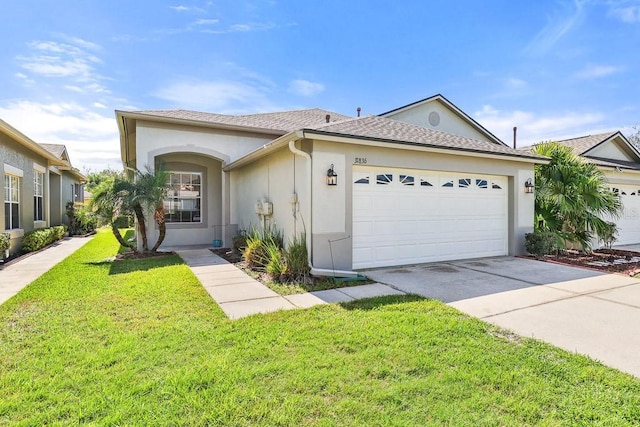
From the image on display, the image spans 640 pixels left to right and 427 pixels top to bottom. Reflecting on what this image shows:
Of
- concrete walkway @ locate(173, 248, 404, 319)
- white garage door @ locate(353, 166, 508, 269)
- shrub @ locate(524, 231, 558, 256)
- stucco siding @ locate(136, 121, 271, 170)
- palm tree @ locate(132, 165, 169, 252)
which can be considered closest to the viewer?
concrete walkway @ locate(173, 248, 404, 319)

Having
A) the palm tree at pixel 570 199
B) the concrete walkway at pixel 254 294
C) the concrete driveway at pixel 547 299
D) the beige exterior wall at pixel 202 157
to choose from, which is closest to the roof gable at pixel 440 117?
the palm tree at pixel 570 199

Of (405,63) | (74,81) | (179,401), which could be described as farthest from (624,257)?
(74,81)

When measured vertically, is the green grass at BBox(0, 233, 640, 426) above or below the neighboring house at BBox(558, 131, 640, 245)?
below

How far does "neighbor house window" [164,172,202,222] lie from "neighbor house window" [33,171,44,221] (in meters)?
5.40

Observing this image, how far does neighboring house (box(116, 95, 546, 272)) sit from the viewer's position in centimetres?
767

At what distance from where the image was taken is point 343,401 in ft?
9.34

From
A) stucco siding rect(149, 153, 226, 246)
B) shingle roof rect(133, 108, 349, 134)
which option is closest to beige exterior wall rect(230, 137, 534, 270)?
shingle roof rect(133, 108, 349, 134)

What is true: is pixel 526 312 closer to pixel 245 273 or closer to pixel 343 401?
pixel 343 401

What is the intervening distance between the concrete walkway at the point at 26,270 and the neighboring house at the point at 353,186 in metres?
3.00

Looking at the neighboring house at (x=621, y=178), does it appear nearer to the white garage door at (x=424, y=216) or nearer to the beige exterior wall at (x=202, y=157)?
the white garage door at (x=424, y=216)

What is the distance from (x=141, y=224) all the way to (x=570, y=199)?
1313 centimetres

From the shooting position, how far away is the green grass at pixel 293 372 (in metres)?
2.67

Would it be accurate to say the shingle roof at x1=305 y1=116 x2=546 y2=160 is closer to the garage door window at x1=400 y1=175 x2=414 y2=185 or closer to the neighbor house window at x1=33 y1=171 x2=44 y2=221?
the garage door window at x1=400 y1=175 x2=414 y2=185

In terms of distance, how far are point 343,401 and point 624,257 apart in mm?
11681
